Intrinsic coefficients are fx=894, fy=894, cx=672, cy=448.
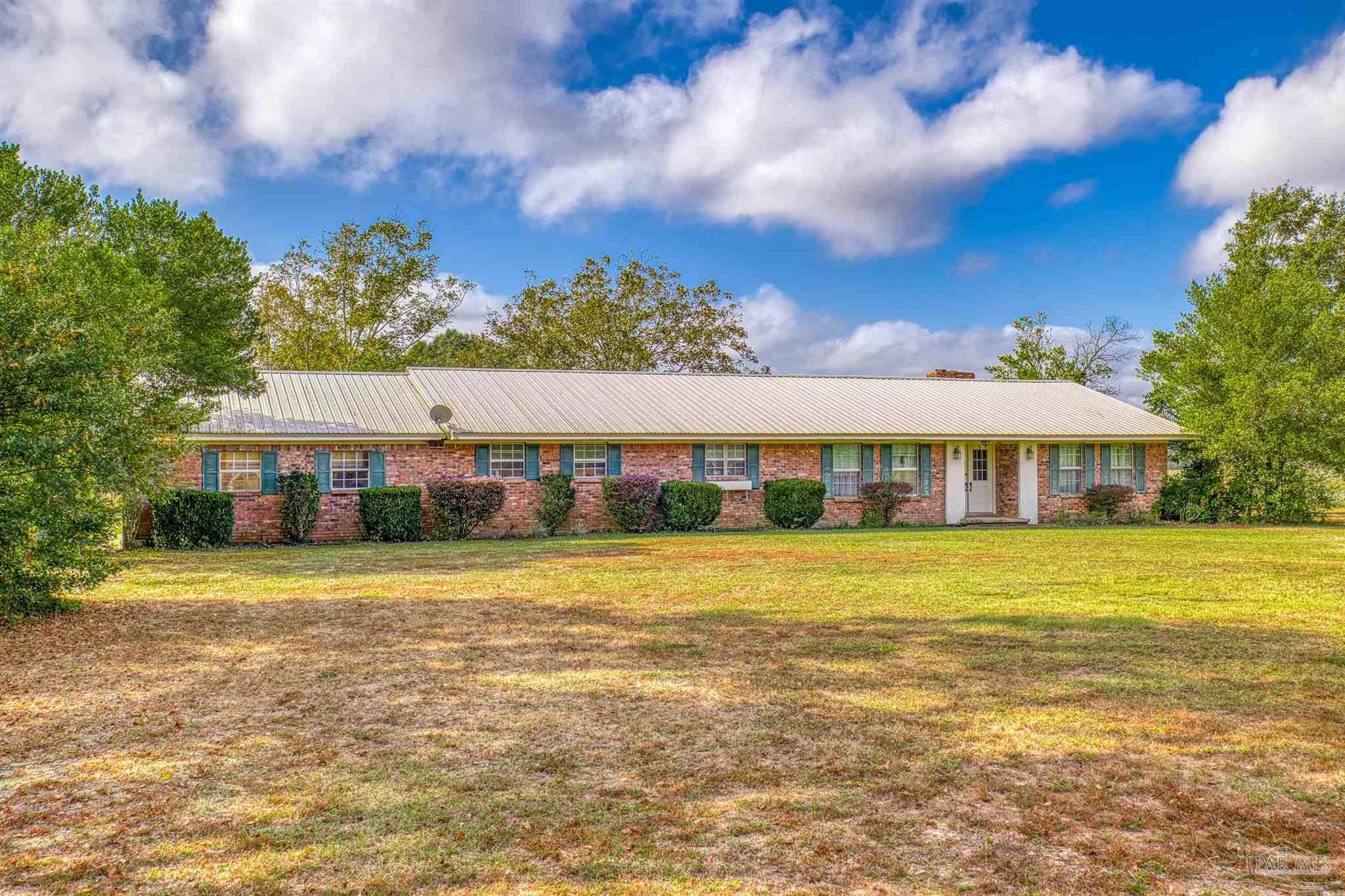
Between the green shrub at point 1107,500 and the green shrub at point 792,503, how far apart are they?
26.1 ft

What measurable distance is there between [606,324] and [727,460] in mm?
17282

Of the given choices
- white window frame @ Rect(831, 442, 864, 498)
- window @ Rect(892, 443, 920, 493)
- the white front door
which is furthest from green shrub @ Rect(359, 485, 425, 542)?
the white front door

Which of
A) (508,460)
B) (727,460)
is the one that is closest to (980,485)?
(727,460)

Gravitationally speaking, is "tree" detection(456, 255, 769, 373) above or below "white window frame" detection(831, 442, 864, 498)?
above

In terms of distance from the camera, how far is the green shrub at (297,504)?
1756 cm

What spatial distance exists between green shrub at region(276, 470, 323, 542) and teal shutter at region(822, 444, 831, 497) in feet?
37.7

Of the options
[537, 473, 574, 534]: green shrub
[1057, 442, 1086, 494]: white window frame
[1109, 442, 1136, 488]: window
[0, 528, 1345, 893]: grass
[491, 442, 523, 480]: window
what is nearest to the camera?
[0, 528, 1345, 893]: grass

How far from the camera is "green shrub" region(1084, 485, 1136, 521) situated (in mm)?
23328

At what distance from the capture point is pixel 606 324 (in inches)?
1460

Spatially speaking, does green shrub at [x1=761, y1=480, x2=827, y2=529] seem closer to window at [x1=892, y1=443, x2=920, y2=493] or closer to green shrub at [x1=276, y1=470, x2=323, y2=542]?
window at [x1=892, y1=443, x2=920, y2=493]

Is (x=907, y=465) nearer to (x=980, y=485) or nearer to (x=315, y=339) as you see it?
(x=980, y=485)

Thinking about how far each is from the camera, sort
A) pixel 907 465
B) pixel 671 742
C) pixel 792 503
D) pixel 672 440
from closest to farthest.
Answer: pixel 671 742
pixel 672 440
pixel 792 503
pixel 907 465

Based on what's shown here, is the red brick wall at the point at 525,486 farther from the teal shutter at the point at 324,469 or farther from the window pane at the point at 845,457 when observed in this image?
the window pane at the point at 845,457

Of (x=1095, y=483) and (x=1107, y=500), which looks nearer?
(x=1107, y=500)
